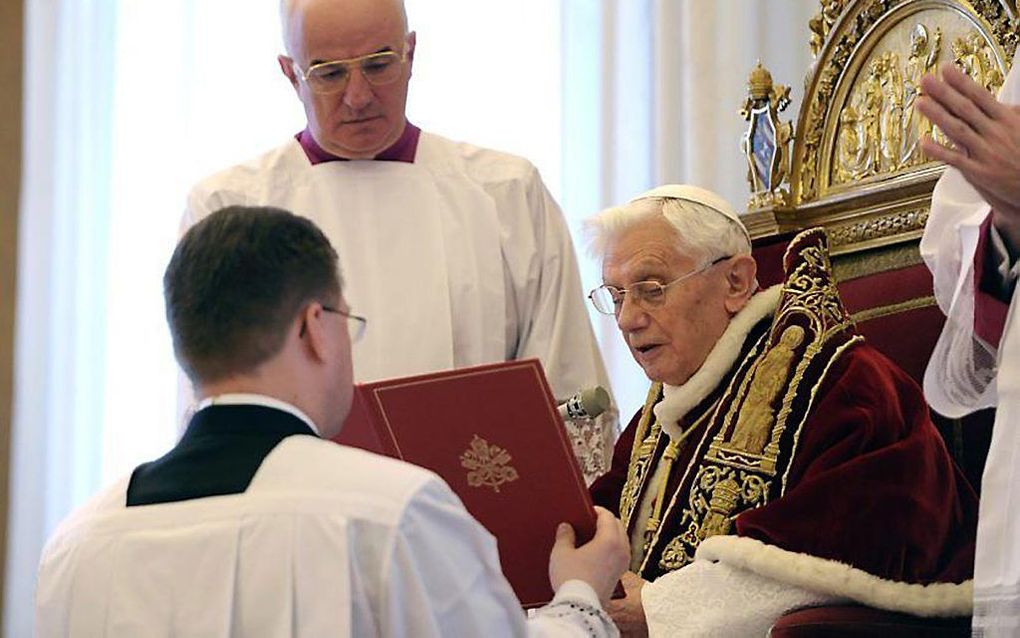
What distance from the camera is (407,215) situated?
178 inches

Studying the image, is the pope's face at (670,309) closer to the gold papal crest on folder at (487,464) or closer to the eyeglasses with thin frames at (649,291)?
the eyeglasses with thin frames at (649,291)

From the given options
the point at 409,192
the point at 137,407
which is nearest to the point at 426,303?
the point at 409,192

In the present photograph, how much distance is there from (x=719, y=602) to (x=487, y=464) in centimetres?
82

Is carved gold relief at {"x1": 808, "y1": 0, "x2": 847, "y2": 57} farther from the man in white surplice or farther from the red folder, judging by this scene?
the red folder

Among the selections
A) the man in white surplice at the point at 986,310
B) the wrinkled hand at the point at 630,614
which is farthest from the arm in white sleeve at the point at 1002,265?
the wrinkled hand at the point at 630,614

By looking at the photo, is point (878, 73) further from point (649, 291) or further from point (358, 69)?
point (358, 69)

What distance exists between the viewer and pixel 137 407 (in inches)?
281

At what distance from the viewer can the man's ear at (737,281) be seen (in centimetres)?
426

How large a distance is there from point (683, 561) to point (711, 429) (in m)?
0.35

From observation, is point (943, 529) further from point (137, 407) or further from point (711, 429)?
point (137, 407)

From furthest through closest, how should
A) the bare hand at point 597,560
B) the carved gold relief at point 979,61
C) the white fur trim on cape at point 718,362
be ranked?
the carved gold relief at point 979,61 < the white fur trim on cape at point 718,362 < the bare hand at point 597,560

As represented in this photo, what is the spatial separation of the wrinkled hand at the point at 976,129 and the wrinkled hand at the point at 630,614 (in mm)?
1217

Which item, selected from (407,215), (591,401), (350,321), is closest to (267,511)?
(350,321)

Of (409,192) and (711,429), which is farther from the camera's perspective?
(409,192)
